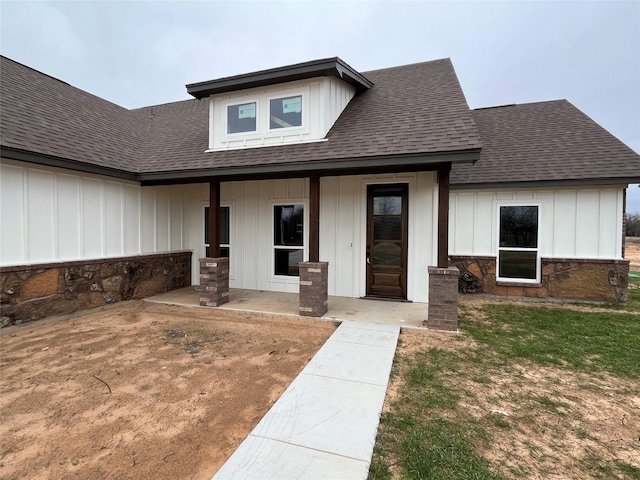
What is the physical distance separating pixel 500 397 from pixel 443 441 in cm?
117

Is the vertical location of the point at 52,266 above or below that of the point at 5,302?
above

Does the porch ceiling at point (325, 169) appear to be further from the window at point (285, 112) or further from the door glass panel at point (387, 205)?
the door glass panel at point (387, 205)

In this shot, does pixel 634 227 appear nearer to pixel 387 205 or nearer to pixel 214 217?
pixel 387 205

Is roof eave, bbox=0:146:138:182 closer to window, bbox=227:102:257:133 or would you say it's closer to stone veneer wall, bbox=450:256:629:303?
window, bbox=227:102:257:133

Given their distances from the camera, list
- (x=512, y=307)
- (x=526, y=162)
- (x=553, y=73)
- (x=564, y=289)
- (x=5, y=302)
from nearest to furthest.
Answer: (x=5, y=302), (x=512, y=307), (x=564, y=289), (x=526, y=162), (x=553, y=73)

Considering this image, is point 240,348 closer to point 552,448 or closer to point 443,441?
point 443,441

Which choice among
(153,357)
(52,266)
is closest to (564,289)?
(153,357)

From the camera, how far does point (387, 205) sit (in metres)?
7.27

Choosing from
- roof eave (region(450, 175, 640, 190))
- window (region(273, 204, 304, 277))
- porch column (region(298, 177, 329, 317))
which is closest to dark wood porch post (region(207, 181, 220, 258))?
window (region(273, 204, 304, 277))

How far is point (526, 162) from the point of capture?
798 centimetres

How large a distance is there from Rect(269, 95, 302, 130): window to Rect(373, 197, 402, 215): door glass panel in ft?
8.46

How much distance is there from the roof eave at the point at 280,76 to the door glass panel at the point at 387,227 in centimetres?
337

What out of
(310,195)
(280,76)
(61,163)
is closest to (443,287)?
(310,195)

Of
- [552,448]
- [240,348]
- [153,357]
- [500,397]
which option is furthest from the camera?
[240,348]
